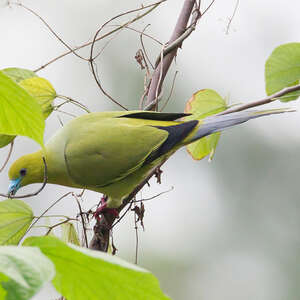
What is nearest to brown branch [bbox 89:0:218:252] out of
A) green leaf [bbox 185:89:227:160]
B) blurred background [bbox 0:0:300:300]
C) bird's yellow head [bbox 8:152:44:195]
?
green leaf [bbox 185:89:227:160]

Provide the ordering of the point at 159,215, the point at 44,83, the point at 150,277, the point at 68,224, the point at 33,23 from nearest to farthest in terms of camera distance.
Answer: the point at 150,277 → the point at 68,224 → the point at 44,83 → the point at 159,215 → the point at 33,23

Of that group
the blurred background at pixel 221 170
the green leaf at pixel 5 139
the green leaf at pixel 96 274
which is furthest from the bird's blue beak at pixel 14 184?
the blurred background at pixel 221 170

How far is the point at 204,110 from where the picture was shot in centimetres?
175

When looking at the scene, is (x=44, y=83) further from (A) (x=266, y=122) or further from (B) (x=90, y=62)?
(A) (x=266, y=122)

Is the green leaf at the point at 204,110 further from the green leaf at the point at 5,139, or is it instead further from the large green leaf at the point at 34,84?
the green leaf at the point at 5,139

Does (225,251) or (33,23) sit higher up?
(33,23)

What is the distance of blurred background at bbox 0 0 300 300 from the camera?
6.23 m

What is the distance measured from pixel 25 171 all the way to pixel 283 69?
1.07 metres

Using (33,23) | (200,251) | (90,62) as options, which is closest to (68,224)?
(90,62)

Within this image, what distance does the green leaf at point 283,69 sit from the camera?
1467 millimetres

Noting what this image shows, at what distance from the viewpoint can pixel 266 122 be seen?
7.07m

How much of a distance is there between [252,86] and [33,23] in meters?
3.56

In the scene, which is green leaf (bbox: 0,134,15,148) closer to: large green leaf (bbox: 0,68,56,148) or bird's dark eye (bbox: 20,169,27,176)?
large green leaf (bbox: 0,68,56,148)

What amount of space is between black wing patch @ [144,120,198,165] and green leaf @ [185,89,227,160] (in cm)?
3
